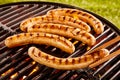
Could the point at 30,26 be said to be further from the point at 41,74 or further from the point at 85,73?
the point at 85,73

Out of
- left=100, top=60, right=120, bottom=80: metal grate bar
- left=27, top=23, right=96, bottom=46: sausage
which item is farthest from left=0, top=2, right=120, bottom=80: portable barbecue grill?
left=27, top=23, right=96, bottom=46: sausage

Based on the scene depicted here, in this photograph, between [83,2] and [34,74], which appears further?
[83,2]

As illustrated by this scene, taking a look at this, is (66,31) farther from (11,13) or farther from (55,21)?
(11,13)

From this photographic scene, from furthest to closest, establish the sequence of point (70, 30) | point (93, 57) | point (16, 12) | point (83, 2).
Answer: point (83, 2), point (16, 12), point (70, 30), point (93, 57)

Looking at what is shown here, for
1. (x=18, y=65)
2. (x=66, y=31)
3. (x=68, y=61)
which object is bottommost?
(x=18, y=65)

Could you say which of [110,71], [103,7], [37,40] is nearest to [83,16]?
[37,40]

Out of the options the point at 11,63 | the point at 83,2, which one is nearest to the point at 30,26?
the point at 11,63

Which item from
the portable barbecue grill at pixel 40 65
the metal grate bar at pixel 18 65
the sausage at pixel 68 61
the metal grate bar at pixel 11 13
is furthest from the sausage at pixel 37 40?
the metal grate bar at pixel 11 13
